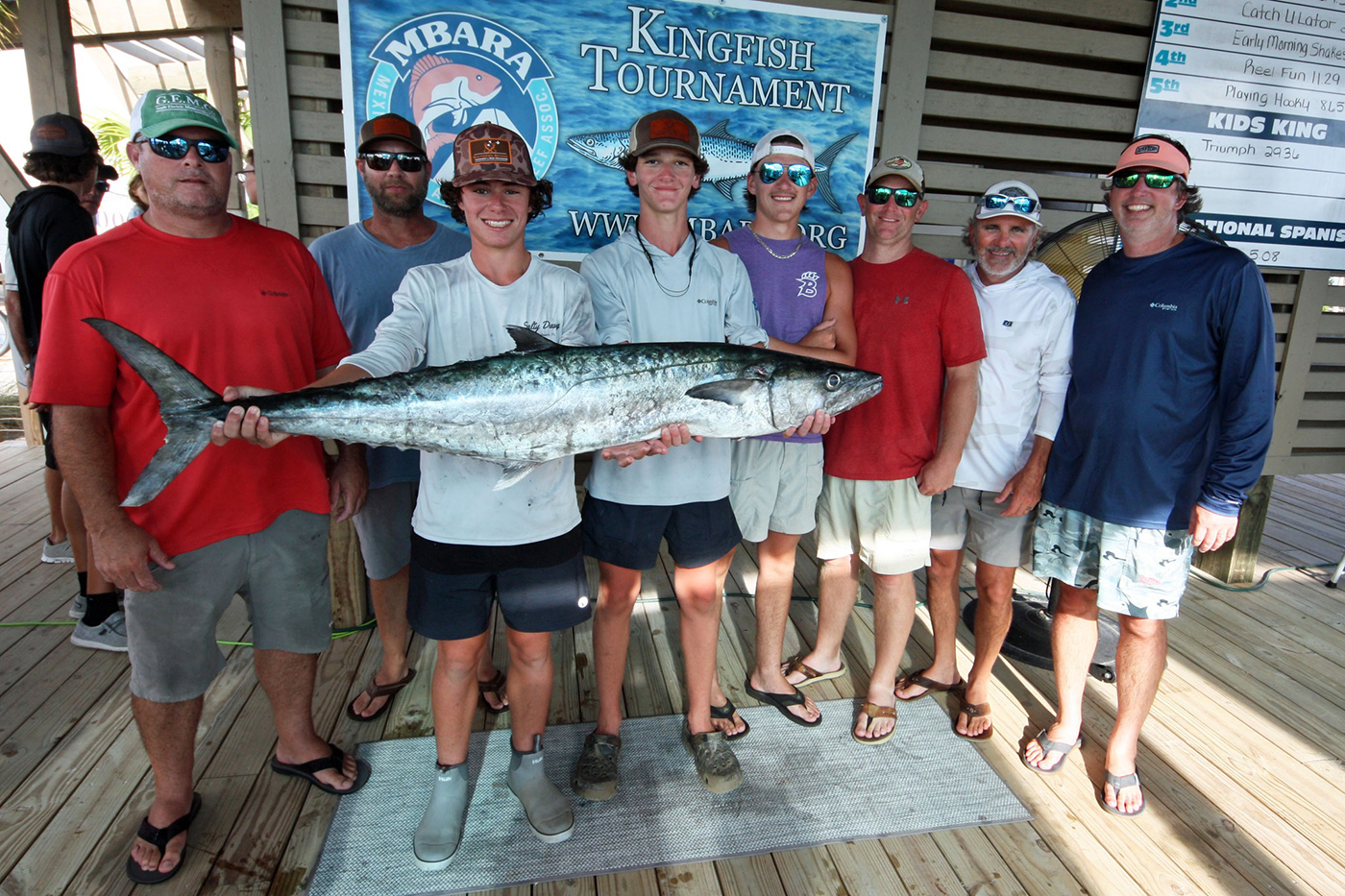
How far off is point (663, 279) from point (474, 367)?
0.82m

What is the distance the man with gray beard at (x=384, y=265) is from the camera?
9.88 feet

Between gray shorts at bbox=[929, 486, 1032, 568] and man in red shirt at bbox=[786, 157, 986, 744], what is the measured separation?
0.57 ft

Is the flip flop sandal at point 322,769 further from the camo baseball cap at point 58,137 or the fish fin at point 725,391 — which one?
the camo baseball cap at point 58,137

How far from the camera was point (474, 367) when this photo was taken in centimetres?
212

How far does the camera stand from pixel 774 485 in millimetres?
3070

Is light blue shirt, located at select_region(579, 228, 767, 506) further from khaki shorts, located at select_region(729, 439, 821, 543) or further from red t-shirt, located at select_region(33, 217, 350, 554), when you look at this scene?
red t-shirt, located at select_region(33, 217, 350, 554)

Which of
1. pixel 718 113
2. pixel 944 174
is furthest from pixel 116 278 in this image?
pixel 944 174

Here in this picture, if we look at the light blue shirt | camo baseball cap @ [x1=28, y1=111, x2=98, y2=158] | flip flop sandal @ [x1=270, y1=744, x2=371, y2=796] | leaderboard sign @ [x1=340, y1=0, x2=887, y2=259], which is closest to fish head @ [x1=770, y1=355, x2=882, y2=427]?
the light blue shirt

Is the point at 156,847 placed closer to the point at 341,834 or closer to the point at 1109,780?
the point at 341,834

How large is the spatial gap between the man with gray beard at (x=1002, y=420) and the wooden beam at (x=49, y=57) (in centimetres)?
679

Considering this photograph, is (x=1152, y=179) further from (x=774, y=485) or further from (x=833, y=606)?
(x=833, y=606)

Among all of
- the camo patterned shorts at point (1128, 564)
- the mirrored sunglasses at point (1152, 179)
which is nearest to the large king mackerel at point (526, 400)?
the camo patterned shorts at point (1128, 564)

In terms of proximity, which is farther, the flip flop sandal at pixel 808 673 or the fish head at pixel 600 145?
the fish head at pixel 600 145

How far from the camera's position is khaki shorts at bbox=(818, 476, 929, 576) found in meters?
3.08
